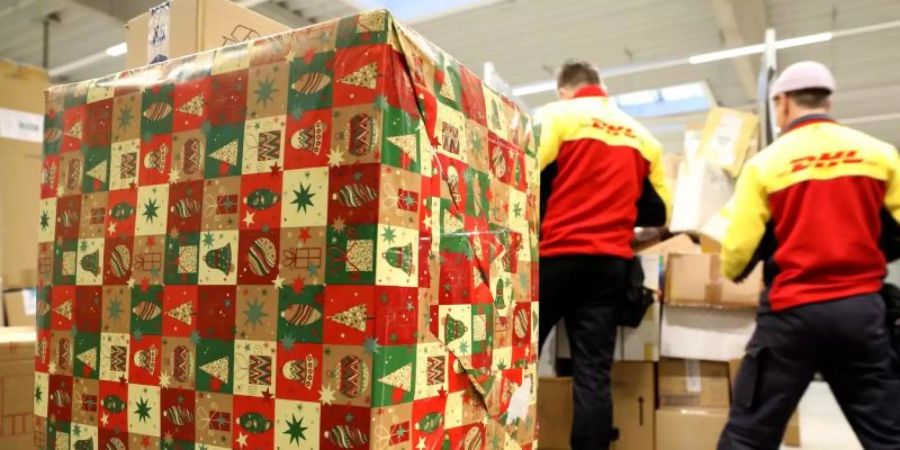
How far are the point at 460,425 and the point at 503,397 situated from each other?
0.15 meters

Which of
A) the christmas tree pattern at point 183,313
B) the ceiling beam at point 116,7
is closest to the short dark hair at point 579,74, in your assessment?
the christmas tree pattern at point 183,313

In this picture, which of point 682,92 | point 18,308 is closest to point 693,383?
point 18,308

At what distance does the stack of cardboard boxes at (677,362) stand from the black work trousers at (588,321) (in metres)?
0.37

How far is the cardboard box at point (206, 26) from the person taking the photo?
1392mm

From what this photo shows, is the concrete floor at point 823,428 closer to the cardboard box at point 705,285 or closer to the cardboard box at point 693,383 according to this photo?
the cardboard box at point 693,383

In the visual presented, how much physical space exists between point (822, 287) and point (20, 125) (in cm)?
296

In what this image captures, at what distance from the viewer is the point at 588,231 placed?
2408 millimetres

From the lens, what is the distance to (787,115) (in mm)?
2230

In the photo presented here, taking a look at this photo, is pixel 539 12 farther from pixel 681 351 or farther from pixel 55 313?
pixel 55 313

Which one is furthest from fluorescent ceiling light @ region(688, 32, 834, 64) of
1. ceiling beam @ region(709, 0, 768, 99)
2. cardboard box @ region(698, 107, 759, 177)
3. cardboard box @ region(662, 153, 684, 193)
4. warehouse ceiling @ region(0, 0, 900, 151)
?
cardboard box @ region(698, 107, 759, 177)

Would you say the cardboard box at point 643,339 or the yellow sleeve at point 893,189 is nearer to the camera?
the yellow sleeve at point 893,189

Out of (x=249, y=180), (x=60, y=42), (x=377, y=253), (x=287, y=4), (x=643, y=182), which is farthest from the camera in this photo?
(x=60, y=42)

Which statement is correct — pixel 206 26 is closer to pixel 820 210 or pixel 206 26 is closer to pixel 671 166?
pixel 820 210

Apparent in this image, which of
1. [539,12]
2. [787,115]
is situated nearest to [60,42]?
[539,12]
